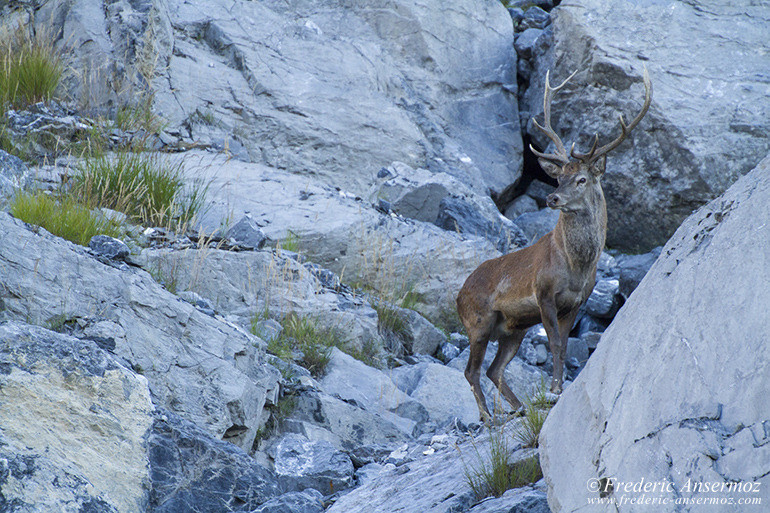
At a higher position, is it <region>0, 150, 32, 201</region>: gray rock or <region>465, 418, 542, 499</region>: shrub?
<region>465, 418, 542, 499</region>: shrub

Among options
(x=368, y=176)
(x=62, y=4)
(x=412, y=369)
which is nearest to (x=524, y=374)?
(x=412, y=369)

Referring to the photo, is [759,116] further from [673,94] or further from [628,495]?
[628,495]

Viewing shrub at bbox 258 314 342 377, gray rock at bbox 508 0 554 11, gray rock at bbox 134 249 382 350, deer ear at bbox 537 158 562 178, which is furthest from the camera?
gray rock at bbox 508 0 554 11

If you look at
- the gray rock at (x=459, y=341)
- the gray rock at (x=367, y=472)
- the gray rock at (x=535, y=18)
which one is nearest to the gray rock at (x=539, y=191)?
the gray rock at (x=535, y=18)

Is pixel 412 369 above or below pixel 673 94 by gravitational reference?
below

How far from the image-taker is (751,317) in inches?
93.0

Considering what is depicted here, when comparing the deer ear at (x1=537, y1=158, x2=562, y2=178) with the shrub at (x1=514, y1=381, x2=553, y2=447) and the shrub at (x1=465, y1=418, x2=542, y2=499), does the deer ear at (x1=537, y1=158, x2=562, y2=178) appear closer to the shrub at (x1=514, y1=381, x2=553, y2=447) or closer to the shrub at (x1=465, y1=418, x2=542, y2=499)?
the shrub at (x1=514, y1=381, x2=553, y2=447)

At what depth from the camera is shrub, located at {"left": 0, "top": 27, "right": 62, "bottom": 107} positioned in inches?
365

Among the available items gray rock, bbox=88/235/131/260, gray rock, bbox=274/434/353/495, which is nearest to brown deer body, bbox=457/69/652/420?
gray rock, bbox=274/434/353/495

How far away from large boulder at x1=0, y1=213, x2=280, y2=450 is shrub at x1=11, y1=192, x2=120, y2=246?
67 cm

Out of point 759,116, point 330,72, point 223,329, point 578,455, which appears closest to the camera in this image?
point 578,455

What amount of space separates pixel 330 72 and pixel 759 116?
6421mm

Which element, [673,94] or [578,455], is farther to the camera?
[673,94]

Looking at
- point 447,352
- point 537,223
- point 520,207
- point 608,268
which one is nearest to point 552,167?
point 447,352
